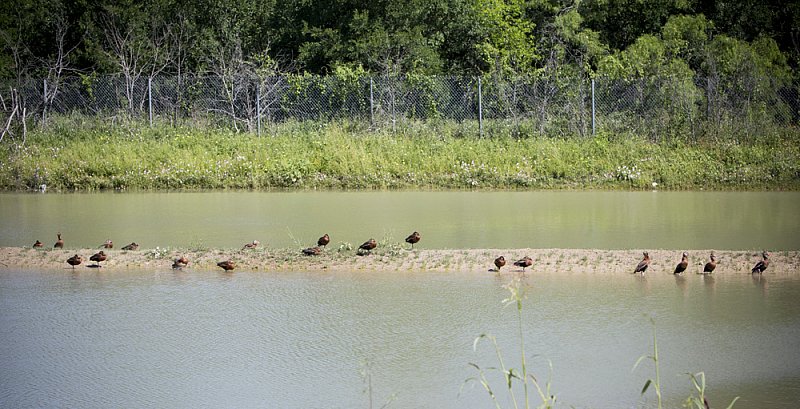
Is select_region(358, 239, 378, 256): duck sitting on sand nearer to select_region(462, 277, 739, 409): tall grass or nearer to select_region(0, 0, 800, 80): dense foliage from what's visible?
select_region(462, 277, 739, 409): tall grass

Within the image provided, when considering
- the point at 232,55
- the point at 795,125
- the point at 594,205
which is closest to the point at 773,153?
the point at 795,125

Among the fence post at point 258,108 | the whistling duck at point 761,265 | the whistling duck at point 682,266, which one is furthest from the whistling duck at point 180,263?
the fence post at point 258,108

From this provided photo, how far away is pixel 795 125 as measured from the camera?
20.9 m

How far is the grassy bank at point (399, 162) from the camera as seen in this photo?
1842cm

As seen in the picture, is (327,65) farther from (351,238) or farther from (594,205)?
(351,238)

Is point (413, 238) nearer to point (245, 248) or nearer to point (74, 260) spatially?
point (245, 248)

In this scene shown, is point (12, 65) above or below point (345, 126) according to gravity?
above

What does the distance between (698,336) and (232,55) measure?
19707mm

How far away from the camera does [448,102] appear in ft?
73.7

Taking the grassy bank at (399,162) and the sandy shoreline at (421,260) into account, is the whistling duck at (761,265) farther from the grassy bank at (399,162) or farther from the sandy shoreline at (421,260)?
the grassy bank at (399,162)

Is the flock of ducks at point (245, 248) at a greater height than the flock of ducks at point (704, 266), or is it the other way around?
the flock of ducks at point (245, 248)

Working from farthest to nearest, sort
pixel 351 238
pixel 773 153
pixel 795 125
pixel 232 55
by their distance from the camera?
pixel 232 55 < pixel 795 125 < pixel 773 153 < pixel 351 238

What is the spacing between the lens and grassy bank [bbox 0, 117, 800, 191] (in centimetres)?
1842

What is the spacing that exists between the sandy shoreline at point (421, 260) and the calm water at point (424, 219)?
721mm
